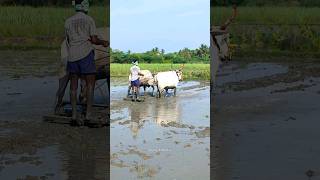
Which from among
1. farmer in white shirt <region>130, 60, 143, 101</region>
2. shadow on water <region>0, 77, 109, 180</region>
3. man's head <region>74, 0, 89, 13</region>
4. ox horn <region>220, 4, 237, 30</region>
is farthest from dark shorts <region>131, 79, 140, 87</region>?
man's head <region>74, 0, 89, 13</region>

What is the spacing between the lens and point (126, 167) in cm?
470

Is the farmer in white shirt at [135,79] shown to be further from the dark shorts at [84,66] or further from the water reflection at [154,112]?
the dark shorts at [84,66]

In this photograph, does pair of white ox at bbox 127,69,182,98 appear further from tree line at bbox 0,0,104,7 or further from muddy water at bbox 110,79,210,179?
tree line at bbox 0,0,104,7

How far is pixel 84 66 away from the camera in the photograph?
14.2 ft

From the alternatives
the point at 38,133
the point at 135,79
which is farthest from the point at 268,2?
the point at 38,133

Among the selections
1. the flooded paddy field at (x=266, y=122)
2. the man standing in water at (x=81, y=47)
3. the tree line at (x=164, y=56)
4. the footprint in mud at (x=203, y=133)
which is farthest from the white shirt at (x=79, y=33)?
the footprint in mud at (x=203, y=133)

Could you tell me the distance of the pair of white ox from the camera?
5.22 m

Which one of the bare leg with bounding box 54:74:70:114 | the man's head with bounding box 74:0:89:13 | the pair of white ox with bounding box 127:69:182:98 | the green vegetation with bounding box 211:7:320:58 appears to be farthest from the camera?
the pair of white ox with bounding box 127:69:182:98

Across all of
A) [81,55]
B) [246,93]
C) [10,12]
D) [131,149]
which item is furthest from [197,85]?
[10,12]

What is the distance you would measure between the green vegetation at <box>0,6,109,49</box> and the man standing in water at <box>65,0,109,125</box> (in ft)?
0.23

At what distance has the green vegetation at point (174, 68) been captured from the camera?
16.8ft

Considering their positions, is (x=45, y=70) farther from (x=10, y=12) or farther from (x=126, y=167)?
(x=126, y=167)

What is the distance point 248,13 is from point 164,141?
4.76ft

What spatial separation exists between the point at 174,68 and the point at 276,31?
1.11m
